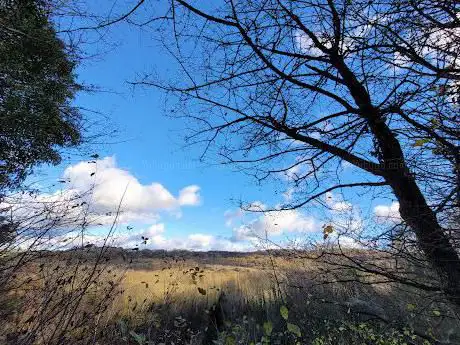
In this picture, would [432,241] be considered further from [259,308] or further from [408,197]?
[259,308]

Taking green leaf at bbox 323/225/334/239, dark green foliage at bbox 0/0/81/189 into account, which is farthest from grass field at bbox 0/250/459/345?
dark green foliage at bbox 0/0/81/189

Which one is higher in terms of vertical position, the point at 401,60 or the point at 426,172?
the point at 401,60

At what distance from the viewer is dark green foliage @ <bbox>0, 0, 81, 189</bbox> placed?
23.4ft

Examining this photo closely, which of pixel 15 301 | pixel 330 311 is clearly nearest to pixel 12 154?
pixel 15 301

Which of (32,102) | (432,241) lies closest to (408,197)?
(432,241)

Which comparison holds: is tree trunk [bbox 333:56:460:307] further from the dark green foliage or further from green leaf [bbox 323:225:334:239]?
the dark green foliage

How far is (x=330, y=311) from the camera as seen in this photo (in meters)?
8.42

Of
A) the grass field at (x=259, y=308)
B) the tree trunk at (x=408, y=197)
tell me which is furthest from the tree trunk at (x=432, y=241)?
the grass field at (x=259, y=308)

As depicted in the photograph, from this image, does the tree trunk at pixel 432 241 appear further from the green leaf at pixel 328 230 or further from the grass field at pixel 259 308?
the grass field at pixel 259 308

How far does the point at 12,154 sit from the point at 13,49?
7.45ft

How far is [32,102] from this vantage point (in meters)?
7.92

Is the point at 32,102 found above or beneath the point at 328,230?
above

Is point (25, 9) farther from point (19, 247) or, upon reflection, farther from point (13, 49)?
point (19, 247)

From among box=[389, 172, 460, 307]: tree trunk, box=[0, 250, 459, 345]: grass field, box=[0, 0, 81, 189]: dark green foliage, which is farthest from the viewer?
box=[0, 0, 81, 189]: dark green foliage
